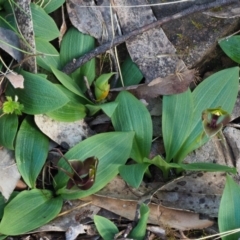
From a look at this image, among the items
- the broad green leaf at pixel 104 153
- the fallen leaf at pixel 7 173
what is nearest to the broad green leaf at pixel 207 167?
the broad green leaf at pixel 104 153

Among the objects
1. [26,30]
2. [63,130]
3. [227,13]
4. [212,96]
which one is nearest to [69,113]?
[63,130]

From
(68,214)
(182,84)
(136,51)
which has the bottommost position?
(68,214)

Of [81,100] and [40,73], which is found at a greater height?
[40,73]

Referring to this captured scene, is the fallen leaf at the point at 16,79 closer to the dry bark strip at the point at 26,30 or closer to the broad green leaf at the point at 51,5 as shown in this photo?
the dry bark strip at the point at 26,30

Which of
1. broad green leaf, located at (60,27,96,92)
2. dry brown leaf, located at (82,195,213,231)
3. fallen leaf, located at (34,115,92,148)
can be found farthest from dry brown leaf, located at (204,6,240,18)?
dry brown leaf, located at (82,195,213,231)

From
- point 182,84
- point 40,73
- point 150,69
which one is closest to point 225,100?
point 182,84

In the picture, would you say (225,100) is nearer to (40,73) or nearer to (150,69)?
(150,69)

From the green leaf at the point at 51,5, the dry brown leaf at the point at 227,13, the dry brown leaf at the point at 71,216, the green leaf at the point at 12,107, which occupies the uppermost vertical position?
A: the green leaf at the point at 51,5
